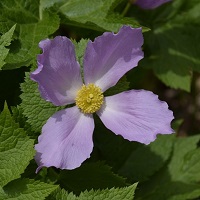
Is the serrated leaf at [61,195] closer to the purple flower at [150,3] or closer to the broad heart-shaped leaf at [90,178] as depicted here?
the broad heart-shaped leaf at [90,178]

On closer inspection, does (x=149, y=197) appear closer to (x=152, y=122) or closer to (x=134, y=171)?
(x=134, y=171)

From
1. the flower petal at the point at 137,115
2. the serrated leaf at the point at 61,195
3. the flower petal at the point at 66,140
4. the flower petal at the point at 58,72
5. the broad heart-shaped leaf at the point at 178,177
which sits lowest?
the broad heart-shaped leaf at the point at 178,177

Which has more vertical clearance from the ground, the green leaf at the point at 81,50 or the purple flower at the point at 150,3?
the purple flower at the point at 150,3

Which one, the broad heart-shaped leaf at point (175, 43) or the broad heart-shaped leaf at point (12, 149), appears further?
the broad heart-shaped leaf at point (175, 43)

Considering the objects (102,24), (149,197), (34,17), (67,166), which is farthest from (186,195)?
(34,17)

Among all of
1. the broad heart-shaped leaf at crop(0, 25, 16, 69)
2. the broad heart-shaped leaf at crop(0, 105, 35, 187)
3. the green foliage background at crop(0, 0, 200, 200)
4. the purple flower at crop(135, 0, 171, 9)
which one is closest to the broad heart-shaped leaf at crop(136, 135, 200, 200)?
the green foliage background at crop(0, 0, 200, 200)

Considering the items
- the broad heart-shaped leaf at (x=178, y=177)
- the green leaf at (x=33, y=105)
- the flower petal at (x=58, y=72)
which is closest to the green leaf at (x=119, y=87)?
the flower petal at (x=58, y=72)

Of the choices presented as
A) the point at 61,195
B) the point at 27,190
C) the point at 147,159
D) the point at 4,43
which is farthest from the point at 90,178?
the point at 4,43
